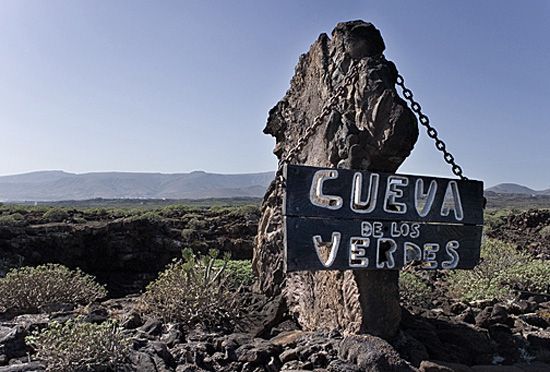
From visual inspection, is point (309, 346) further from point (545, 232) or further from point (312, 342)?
point (545, 232)

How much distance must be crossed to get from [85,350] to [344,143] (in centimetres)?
266

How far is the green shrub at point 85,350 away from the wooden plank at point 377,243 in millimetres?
1521

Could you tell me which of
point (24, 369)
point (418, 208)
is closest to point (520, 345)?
point (418, 208)

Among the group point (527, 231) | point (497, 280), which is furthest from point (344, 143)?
point (527, 231)

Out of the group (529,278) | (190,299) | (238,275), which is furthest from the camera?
(529,278)

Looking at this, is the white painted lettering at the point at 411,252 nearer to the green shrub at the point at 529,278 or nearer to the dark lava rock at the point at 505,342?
the dark lava rock at the point at 505,342

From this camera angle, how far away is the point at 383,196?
4348 mm

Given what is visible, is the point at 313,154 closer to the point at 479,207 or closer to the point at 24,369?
the point at 479,207

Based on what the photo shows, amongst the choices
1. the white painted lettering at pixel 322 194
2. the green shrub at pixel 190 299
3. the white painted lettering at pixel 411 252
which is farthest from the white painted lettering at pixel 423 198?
the green shrub at pixel 190 299

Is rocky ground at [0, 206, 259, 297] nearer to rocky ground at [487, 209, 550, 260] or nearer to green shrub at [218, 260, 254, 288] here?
rocky ground at [487, 209, 550, 260]

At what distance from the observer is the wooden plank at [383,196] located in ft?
13.6

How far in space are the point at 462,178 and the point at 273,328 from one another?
2313 mm

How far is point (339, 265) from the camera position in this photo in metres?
4.25

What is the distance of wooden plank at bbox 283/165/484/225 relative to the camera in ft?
13.6
